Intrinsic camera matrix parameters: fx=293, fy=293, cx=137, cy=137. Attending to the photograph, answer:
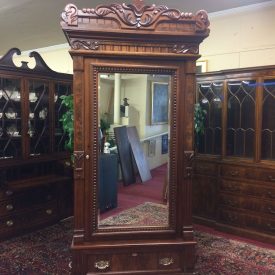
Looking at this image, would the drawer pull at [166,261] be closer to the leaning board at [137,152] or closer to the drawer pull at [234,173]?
the leaning board at [137,152]

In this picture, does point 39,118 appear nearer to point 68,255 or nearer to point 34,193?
point 34,193

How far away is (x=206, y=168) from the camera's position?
3664 millimetres

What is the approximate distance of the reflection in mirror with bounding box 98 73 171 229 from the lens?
229 centimetres

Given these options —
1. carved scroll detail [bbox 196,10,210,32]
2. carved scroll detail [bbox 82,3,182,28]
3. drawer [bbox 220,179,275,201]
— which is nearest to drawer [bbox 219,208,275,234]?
drawer [bbox 220,179,275,201]

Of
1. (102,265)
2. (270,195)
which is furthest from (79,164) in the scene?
(270,195)

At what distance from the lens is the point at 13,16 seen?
411 centimetres

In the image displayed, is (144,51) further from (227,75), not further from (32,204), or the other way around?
(32,204)

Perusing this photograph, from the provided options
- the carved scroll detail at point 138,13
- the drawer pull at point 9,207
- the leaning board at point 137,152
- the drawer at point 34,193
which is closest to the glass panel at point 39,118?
the drawer at point 34,193

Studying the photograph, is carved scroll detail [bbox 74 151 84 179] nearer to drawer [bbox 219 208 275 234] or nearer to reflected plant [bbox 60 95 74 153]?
reflected plant [bbox 60 95 74 153]

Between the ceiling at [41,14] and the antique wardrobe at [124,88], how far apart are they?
169 centimetres

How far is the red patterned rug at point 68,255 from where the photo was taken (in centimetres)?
260

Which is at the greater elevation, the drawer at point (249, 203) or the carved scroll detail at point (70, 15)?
the carved scroll detail at point (70, 15)

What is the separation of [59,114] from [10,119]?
65 centimetres

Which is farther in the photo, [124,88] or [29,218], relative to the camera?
[29,218]
